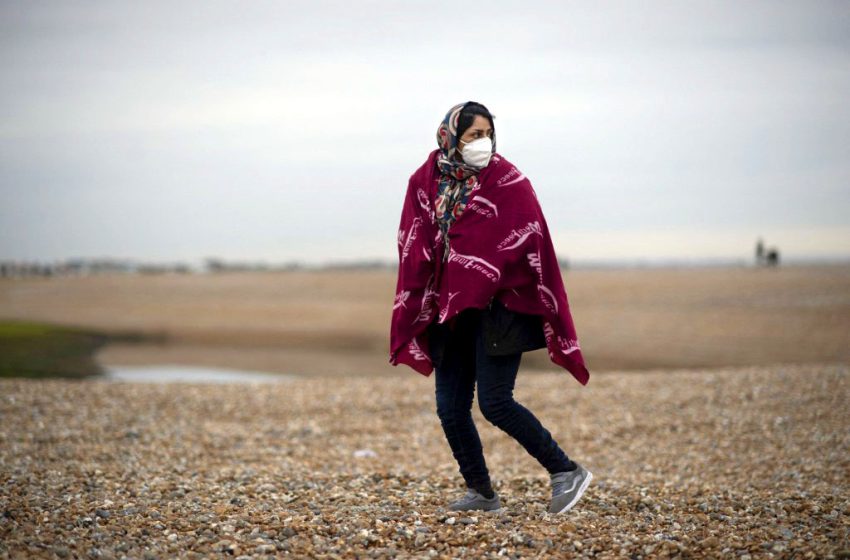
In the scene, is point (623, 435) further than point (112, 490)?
Yes

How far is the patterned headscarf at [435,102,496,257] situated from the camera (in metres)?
4.54

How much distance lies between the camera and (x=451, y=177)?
15.4 ft

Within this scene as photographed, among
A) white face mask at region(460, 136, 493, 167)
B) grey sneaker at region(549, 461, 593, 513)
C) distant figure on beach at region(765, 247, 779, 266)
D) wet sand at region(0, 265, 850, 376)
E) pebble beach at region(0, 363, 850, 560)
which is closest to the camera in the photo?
pebble beach at region(0, 363, 850, 560)

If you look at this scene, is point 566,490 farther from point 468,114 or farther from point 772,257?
point 772,257

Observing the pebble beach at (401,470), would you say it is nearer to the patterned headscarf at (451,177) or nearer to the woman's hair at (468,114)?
the patterned headscarf at (451,177)

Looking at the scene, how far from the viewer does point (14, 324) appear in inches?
942

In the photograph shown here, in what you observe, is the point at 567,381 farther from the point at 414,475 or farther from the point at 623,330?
the point at 623,330

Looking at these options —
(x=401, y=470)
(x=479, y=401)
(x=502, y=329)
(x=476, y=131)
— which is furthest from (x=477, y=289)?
(x=401, y=470)

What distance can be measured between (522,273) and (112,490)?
3.61 metres

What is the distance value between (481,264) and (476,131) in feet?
2.53

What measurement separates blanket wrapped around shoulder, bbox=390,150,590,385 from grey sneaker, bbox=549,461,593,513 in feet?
2.11

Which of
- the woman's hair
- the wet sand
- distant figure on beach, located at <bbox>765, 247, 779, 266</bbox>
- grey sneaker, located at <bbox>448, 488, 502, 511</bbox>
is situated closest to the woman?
the woman's hair

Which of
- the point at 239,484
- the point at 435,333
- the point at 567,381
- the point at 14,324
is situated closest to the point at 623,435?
the point at 567,381

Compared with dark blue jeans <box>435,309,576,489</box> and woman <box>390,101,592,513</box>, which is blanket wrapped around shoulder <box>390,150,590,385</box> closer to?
woman <box>390,101,592,513</box>
